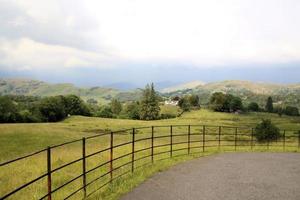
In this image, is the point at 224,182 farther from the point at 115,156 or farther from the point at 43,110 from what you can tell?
the point at 43,110

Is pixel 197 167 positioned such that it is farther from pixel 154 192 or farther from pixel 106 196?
pixel 106 196

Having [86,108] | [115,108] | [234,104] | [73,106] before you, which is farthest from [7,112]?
[234,104]

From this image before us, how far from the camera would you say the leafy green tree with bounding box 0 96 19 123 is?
9844cm

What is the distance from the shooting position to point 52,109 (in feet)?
370

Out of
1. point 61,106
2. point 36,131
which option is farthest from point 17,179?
point 61,106

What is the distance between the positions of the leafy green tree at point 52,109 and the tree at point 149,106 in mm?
30154

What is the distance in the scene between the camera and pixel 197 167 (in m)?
17.8

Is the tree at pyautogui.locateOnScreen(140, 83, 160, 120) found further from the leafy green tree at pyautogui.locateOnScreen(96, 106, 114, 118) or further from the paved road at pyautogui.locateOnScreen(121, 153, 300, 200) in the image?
the paved road at pyautogui.locateOnScreen(121, 153, 300, 200)

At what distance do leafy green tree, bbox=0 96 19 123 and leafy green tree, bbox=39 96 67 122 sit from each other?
9282 millimetres

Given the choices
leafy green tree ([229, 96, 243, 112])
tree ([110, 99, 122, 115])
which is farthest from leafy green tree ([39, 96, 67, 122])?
leafy green tree ([229, 96, 243, 112])

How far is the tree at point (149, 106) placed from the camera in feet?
424

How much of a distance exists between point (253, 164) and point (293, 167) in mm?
2102

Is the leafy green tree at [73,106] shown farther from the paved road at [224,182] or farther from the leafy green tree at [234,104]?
the paved road at [224,182]

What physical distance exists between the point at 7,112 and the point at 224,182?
9738cm
